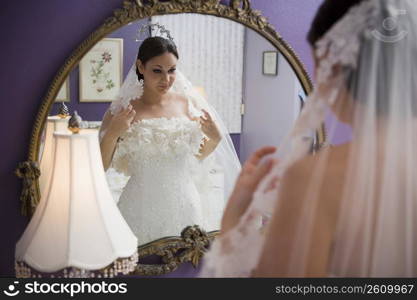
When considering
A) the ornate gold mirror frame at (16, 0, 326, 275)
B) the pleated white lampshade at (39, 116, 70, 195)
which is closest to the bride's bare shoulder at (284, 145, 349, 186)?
the ornate gold mirror frame at (16, 0, 326, 275)

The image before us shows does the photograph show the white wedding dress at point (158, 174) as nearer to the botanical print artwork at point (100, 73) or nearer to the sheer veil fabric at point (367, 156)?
the botanical print artwork at point (100, 73)

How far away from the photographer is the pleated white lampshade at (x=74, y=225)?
4.42 feet

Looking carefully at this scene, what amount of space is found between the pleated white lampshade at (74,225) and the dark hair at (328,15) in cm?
69

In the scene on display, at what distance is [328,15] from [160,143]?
885 mm

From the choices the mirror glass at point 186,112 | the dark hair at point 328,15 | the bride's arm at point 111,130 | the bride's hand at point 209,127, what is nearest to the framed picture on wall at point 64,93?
the mirror glass at point 186,112

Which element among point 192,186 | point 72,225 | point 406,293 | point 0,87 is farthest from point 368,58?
point 0,87

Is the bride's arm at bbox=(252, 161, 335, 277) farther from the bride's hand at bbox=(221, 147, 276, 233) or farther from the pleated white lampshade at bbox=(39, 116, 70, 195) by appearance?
the pleated white lampshade at bbox=(39, 116, 70, 195)

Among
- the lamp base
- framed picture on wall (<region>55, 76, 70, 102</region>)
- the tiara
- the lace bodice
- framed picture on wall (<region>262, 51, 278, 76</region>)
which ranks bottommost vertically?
the lamp base

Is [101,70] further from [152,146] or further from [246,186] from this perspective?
[246,186]

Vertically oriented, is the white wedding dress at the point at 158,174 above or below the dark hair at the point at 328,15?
below

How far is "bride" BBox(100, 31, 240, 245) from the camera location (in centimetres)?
172

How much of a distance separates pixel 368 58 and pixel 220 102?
0.92 m

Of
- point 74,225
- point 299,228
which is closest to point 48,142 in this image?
point 74,225

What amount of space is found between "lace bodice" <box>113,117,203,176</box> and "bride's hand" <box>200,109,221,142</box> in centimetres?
8
